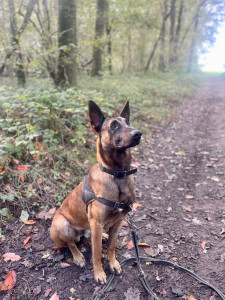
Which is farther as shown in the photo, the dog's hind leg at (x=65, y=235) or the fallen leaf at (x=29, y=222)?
the fallen leaf at (x=29, y=222)

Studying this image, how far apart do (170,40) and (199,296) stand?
25845 millimetres

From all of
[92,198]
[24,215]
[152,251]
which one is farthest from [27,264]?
[152,251]

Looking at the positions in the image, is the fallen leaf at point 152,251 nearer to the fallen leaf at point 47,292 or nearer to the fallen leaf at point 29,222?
the fallen leaf at point 47,292

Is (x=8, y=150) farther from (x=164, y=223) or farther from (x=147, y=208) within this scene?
(x=164, y=223)

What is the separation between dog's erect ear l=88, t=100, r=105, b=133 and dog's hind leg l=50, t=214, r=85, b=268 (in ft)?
4.86

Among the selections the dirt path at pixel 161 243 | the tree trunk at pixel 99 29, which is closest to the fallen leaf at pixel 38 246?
the dirt path at pixel 161 243

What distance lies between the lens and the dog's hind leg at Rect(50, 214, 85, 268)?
3.04 m

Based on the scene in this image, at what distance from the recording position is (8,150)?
438cm

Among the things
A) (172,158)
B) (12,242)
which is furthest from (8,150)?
(172,158)

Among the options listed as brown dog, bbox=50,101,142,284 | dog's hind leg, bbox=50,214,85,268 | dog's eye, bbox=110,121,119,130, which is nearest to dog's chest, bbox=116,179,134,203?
brown dog, bbox=50,101,142,284

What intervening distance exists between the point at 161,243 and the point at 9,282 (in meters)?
2.36

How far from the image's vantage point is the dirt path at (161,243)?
2773mm

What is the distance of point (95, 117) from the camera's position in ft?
8.88

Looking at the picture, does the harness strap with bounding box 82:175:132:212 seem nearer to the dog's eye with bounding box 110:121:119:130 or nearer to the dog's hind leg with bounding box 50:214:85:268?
the dog's hind leg with bounding box 50:214:85:268
